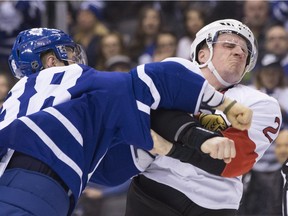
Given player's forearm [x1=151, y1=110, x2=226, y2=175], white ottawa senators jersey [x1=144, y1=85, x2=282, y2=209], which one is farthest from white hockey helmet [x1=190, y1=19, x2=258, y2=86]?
player's forearm [x1=151, y1=110, x2=226, y2=175]

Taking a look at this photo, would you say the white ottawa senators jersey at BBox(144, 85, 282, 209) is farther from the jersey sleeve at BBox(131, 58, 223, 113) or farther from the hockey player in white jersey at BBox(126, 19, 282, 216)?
the jersey sleeve at BBox(131, 58, 223, 113)

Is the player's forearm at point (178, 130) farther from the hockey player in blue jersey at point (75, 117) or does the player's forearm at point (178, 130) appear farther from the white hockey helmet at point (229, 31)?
the white hockey helmet at point (229, 31)

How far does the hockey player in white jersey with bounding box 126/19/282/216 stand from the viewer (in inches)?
123

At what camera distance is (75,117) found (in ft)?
8.81

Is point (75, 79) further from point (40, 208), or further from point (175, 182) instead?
point (175, 182)

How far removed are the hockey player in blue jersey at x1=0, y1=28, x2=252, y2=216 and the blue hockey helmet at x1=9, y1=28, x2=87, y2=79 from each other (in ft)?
0.67

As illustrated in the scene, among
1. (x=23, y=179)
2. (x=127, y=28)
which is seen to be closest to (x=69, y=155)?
Answer: (x=23, y=179)

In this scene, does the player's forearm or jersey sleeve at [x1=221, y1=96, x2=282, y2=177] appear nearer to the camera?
the player's forearm

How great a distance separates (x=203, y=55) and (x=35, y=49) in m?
0.87

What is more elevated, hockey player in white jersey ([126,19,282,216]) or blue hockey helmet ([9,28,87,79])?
blue hockey helmet ([9,28,87,79])

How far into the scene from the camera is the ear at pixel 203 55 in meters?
3.51

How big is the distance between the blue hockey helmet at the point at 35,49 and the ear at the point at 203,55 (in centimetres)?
67

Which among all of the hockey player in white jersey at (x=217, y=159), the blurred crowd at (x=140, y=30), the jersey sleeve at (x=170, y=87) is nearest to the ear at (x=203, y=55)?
the hockey player in white jersey at (x=217, y=159)

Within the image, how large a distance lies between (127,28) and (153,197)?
4408mm
